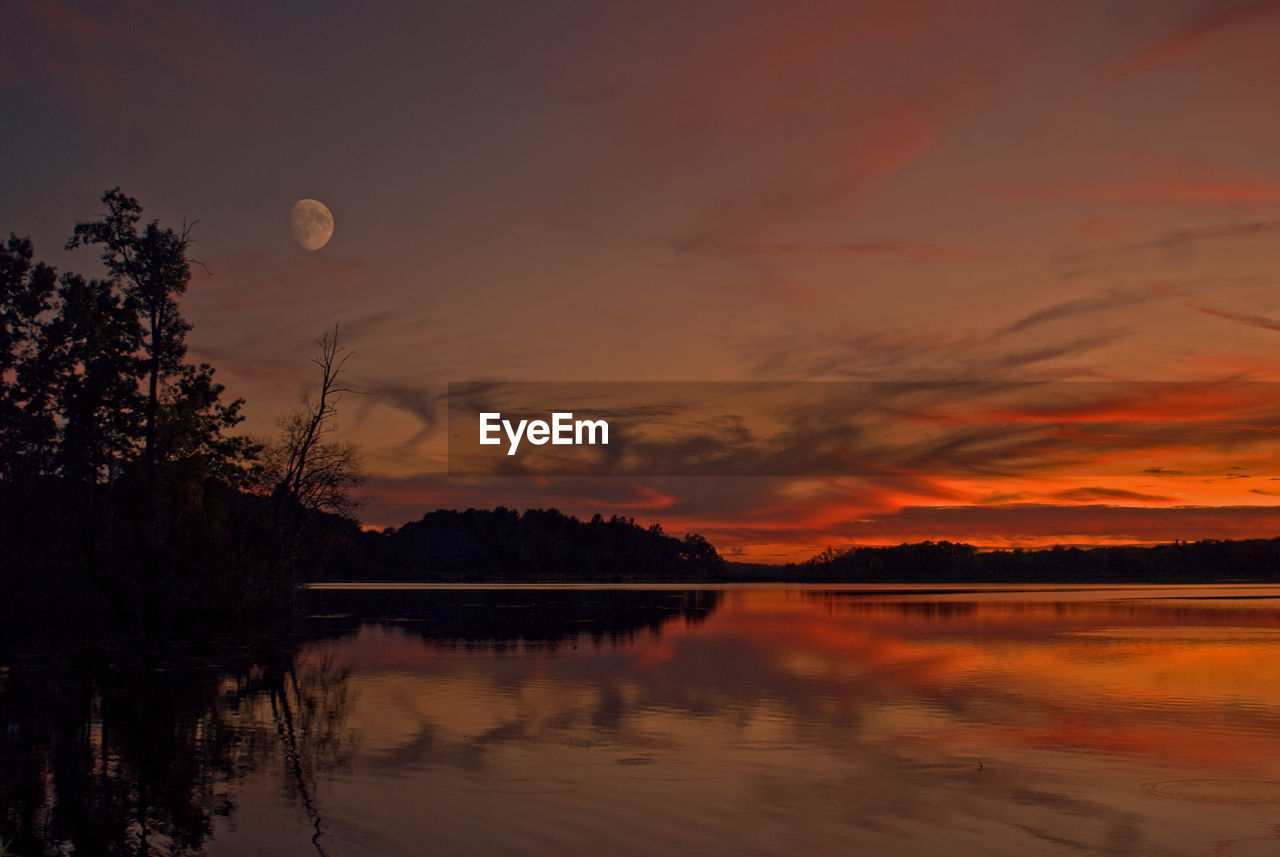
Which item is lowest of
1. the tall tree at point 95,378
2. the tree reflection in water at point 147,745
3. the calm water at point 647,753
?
the calm water at point 647,753

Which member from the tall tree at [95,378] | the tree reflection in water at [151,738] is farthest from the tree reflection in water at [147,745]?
the tall tree at [95,378]

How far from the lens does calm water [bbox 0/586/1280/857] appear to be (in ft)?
44.6

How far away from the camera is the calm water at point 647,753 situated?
1359cm

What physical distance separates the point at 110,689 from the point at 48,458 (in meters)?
20.3

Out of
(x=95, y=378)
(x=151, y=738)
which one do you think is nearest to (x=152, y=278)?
(x=95, y=378)

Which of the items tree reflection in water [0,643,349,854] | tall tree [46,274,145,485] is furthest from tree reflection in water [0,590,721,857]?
tall tree [46,274,145,485]

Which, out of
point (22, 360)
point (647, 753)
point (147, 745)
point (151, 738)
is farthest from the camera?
point (22, 360)

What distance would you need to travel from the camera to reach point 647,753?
18.8m

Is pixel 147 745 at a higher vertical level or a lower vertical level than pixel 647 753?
higher

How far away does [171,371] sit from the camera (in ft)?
148

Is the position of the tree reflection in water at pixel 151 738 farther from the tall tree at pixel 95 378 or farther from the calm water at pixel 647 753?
the tall tree at pixel 95 378

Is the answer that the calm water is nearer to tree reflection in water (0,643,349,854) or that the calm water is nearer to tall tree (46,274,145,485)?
tree reflection in water (0,643,349,854)

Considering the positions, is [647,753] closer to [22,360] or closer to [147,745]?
[147,745]

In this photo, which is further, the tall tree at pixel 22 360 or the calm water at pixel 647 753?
the tall tree at pixel 22 360
